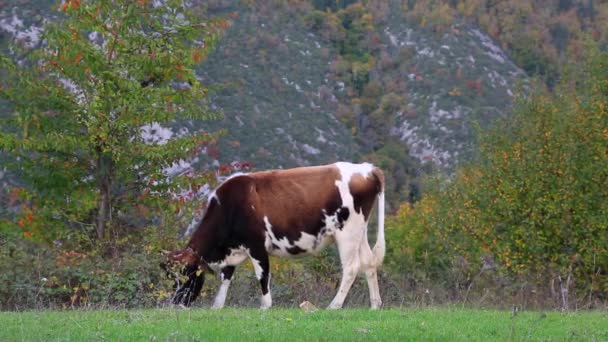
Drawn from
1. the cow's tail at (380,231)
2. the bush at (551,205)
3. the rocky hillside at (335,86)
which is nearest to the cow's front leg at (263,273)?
the cow's tail at (380,231)

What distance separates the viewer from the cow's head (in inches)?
586

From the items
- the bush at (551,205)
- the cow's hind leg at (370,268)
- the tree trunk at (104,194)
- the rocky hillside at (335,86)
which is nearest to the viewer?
the cow's hind leg at (370,268)

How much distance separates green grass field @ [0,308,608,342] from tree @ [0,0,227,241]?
7530 mm

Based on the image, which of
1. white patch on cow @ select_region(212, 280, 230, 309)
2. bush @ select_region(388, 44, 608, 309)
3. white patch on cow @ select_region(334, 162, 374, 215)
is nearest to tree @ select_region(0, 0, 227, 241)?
white patch on cow @ select_region(212, 280, 230, 309)

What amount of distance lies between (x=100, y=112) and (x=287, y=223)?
617 cm

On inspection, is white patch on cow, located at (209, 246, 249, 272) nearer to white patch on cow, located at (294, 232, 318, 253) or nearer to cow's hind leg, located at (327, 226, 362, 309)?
white patch on cow, located at (294, 232, 318, 253)

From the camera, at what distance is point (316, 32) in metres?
87.2

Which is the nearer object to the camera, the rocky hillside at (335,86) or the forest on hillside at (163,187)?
the forest on hillside at (163,187)

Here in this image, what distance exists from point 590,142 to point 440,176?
27164 millimetres

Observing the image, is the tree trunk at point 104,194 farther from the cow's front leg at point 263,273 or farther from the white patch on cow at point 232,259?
the cow's front leg at point 263,273

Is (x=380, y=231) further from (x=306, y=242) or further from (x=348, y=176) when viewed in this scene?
(x=306, y=242)

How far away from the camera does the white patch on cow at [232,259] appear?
15.0 metres

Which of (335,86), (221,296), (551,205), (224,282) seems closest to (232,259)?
(224,282)

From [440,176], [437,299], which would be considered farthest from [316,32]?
[437,299]
